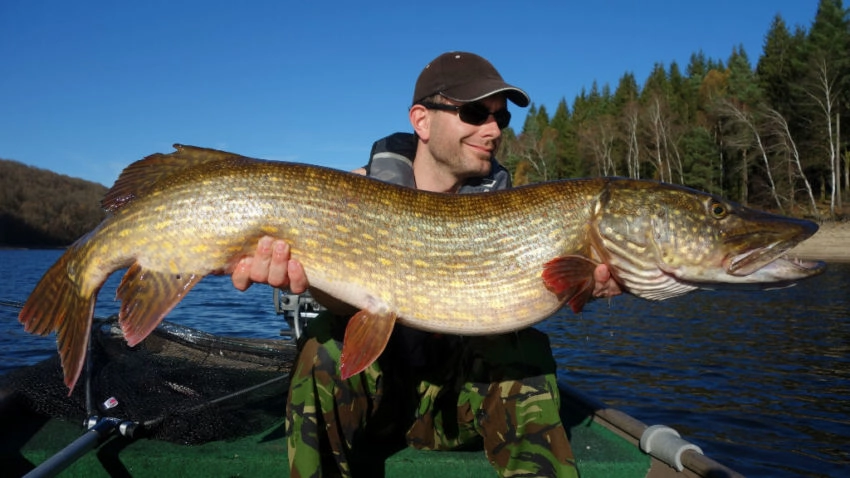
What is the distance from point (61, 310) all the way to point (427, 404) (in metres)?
1.74

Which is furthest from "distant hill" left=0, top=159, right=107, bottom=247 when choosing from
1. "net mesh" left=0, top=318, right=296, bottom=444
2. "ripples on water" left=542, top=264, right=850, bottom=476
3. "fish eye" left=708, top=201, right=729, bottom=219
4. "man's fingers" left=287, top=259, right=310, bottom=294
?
"fish eye" left=708, top=201, right=729, bottom=219

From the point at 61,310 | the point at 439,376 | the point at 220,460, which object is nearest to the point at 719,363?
the point at 439,376

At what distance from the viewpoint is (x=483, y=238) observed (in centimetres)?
273

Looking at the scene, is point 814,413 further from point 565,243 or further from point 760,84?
point 760,84

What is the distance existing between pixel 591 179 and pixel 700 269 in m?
0.64

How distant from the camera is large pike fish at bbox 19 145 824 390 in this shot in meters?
2.64

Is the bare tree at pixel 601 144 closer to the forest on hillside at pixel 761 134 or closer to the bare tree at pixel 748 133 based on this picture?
the forest on hillside at pixel 761 134

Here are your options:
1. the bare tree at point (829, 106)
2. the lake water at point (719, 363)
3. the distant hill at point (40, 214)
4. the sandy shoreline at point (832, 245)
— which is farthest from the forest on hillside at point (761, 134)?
the distant hill at point (40, 214)

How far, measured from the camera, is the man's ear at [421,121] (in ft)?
11.9

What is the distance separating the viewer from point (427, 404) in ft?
10.0

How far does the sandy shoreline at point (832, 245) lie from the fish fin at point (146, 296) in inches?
1301

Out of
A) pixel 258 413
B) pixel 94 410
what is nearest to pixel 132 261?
pixel 94 410

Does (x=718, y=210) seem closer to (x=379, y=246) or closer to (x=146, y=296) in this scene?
(x=379, y=246)

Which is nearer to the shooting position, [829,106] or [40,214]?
[829,106]
